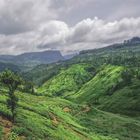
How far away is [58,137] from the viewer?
88062 mm

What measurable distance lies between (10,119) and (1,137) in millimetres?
16912

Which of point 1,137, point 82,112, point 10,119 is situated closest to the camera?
point 1,137

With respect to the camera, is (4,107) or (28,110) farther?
(28,110)

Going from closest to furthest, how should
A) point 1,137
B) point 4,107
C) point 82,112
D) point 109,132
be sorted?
1. point 1,137
2. point 4,107
3. point 109,132
4. point 82,112

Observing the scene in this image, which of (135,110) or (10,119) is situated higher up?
(10,119)

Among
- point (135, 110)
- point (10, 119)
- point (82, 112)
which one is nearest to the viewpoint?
point (10, 119)

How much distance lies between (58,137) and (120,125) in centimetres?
5483

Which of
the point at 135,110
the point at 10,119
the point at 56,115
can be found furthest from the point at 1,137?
the point at 135,110

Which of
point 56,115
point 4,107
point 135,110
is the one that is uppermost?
point 4,107

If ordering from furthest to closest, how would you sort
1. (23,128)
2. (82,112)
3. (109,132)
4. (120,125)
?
(82,112)
(120,125)
(109,132)
(23,128)

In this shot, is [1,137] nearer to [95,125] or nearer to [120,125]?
[95,125]

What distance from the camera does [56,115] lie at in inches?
4761

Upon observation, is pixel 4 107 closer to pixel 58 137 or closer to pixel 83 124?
pixel 58 137

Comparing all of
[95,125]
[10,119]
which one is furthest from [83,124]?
[10,119]
